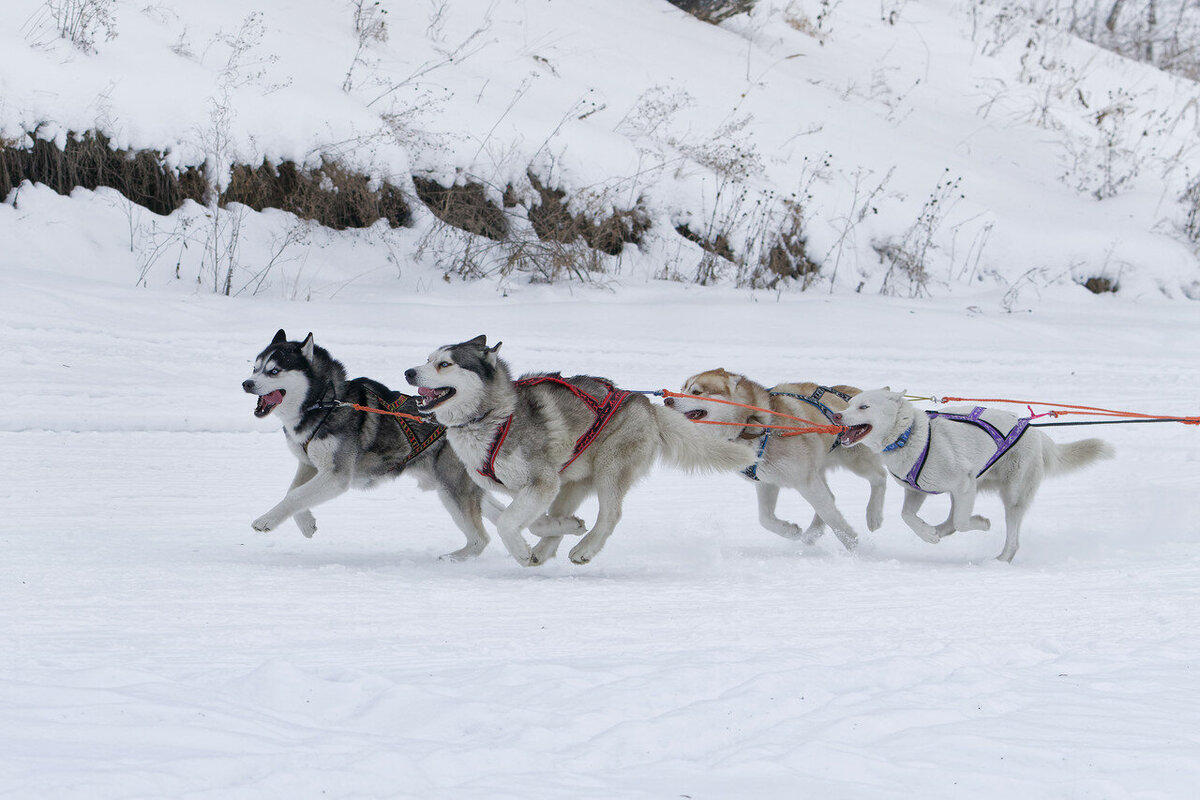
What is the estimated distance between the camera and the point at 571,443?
5789mm

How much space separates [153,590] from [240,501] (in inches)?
95.2

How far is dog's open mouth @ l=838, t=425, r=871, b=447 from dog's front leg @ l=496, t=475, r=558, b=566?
5.36 feet

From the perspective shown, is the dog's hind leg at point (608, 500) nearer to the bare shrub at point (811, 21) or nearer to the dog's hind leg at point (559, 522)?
the dog's hind leg at point (559, 522)

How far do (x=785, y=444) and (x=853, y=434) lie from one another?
0.45 m

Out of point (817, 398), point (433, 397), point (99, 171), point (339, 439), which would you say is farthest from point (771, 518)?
point (99, 171)

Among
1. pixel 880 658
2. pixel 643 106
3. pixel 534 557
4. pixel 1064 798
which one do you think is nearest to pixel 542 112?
pixel 643 106

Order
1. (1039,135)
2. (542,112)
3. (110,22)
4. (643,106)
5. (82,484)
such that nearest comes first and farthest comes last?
(82,484)
(110,22)
(542,112)
(643,106)
(1039,135)

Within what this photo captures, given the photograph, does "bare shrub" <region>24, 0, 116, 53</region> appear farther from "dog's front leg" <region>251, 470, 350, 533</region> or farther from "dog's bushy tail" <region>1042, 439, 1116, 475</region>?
"dog's bushy tail" <region>1042, 439, 1116, 475</region>

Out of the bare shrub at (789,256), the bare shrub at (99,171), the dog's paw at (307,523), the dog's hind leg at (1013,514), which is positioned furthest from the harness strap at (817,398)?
the bare shrub at (99,171)

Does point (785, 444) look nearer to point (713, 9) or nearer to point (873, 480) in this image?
point (873, 480)

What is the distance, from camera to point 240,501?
7082mm

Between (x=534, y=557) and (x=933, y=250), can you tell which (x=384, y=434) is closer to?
(x=534, y=557)

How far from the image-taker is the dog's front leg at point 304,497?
5754mm

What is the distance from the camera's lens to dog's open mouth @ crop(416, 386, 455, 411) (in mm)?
5578
